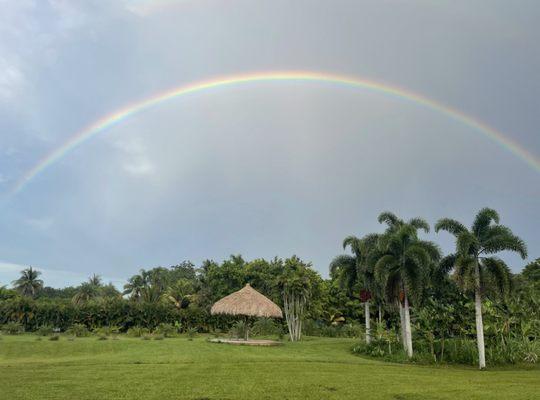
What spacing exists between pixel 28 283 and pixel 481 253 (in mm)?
77777

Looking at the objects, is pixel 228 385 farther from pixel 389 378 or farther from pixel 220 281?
pixel 220 281

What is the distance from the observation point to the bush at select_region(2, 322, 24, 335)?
38062 millimetres

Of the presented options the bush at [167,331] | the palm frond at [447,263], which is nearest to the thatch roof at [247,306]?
the bush at [167,331]

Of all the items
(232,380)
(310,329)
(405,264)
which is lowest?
(310,329)

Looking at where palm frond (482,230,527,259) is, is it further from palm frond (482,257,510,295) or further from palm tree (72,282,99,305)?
palm tree (72,282,99,305)

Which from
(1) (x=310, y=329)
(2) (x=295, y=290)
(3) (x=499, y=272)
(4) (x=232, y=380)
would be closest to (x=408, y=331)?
(3) (x=499, y=272)

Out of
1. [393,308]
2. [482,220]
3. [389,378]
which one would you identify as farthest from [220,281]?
[389,378]

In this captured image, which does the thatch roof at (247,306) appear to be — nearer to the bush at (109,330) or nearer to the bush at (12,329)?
the bush at (109,330)

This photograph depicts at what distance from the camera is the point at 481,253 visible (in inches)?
969

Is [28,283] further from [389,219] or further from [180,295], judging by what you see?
[389,219]

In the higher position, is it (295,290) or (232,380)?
(295,290)

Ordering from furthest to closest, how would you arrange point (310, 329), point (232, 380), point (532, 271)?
point (532, 271), point (310, 329), point (232, 380)

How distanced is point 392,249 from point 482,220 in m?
5.30

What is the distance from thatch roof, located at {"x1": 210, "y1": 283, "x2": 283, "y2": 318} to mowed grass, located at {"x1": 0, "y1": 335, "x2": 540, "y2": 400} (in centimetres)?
1121
